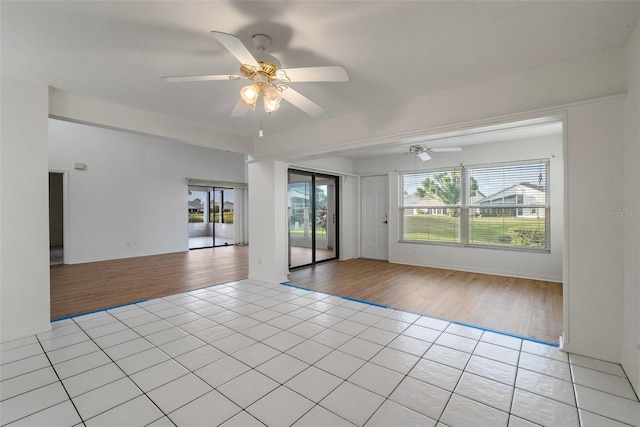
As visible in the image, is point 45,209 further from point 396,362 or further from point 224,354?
point 396,362

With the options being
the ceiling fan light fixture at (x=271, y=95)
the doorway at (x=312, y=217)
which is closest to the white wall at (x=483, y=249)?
the doorway at (x=312, y=217)

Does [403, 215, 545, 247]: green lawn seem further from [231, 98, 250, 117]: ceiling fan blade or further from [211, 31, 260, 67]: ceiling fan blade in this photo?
[211, 31, 260, 67]: ceiling fan blade

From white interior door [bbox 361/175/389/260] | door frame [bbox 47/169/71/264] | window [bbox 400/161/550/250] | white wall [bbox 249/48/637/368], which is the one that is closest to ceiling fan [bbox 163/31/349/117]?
white wall [bbox 249/48/637/368]

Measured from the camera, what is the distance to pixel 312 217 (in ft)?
20.9

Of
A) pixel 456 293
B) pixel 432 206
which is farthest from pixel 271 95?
pixel 432 206

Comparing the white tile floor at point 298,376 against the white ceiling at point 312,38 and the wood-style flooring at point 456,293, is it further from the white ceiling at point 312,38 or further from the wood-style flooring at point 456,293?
the white ceiling at point 312,38

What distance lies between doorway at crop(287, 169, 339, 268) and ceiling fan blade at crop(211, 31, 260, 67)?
3920mm

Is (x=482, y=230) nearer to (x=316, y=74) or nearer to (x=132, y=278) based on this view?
(x=316, y=74)

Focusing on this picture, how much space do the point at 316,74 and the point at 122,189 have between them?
23.0 feet

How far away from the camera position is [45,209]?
9.57ft

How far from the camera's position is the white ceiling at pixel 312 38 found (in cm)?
182

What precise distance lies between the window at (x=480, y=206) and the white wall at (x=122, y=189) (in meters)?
5.44

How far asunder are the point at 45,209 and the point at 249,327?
2406mm

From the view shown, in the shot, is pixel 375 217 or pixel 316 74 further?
pixel 375 217
